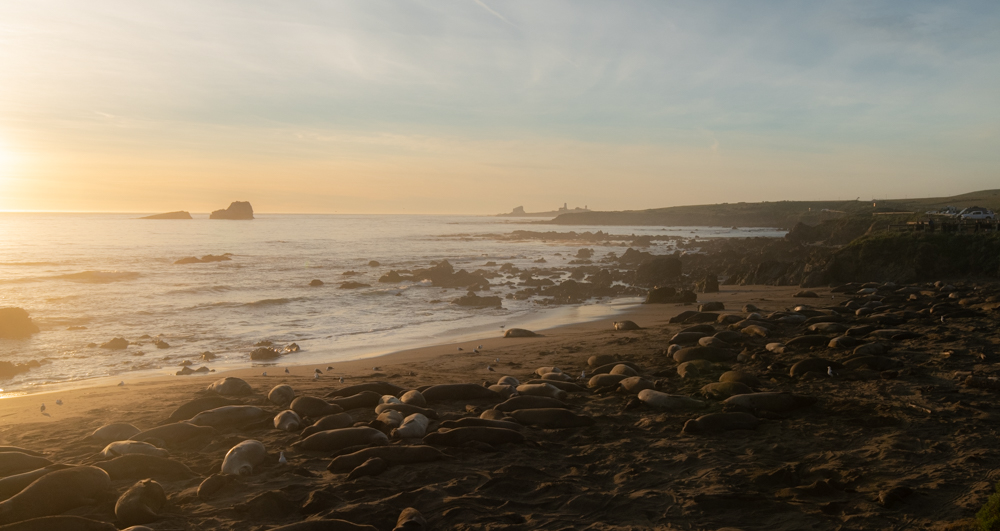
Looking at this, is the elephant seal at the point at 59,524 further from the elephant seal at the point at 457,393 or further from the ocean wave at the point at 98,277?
the ocean wave at the point at 98,277

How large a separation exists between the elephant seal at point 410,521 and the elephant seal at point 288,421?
3.25 meters

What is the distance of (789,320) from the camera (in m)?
14.3

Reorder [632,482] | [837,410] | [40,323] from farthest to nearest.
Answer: [40,323], [837,410], [632,482]

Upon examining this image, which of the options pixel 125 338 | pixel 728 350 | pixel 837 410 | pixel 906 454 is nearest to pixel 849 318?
pixel 728 350

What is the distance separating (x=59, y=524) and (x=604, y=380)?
24.7 feet

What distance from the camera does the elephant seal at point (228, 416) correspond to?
7777 millimetres

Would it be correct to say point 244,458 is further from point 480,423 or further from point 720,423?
point 720,423

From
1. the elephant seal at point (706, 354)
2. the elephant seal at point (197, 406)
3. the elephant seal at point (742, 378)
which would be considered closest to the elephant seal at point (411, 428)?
the elephant seal at point (197, 406)

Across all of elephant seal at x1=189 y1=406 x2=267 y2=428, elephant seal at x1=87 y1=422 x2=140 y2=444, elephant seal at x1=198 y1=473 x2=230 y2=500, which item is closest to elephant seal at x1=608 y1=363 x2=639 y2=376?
elephant seal at x1=189 y1=406 x2=267 y2=428

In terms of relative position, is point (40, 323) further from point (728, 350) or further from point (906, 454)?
point (906, 454)

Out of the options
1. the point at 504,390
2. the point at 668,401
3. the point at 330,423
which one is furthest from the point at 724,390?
the point at 330,423

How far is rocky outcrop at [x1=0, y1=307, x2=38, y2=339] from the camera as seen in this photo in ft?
54.9

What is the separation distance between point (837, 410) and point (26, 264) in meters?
50.8

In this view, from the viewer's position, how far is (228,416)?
7.93 m
